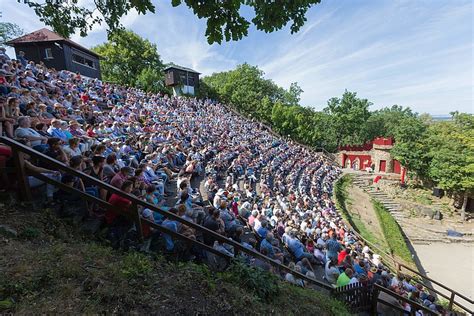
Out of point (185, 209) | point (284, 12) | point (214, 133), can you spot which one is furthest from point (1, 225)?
point (214, 133)

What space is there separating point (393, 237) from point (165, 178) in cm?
1901

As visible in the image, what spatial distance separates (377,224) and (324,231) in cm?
1309

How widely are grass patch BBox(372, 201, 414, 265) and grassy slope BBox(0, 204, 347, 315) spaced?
1758 cm

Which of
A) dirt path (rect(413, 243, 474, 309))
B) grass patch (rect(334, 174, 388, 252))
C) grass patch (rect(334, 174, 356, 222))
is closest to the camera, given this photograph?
dirt path (rect(413, 243, 474, 309))

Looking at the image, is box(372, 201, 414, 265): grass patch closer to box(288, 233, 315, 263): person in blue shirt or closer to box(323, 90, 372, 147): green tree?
box(288, 233, 315, 263): person in blue shirt

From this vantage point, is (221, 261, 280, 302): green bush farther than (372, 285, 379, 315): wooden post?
No

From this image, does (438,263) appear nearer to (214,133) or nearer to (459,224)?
(459,224)

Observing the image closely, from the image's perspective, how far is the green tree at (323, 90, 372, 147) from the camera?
43094 mm

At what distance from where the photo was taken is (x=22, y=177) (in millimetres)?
3668

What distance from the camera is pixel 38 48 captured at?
22.9 meters

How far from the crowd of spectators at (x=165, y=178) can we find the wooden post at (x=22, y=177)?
0.11 m

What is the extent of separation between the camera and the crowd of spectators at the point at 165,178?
177 inches

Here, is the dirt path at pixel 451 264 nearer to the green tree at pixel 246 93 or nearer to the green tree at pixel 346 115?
the green tree at pixel 346 115

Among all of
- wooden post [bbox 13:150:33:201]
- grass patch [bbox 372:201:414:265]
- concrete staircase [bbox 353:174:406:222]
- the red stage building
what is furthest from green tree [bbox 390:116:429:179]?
wooden post [bbox 13:150:33:201]
